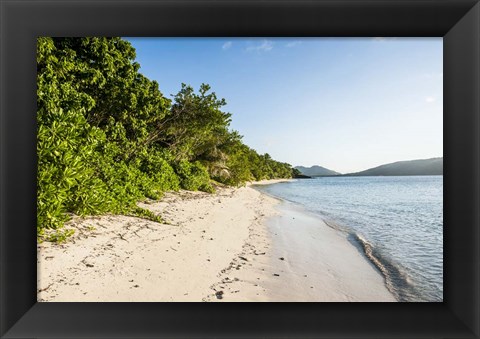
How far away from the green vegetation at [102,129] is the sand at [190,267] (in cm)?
42

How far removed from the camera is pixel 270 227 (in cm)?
597

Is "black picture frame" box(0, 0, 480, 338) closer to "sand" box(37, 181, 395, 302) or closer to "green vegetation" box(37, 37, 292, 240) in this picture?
"sand" box(37, 181, 395, 302)

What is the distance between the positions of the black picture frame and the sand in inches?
15.7

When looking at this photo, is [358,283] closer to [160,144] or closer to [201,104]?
[201,104]

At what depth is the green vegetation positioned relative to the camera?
2918 mm

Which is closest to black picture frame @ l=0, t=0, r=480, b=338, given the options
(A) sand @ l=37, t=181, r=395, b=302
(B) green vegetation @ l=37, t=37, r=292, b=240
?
(A) sand @ l=37, t=181, r=395, b=302

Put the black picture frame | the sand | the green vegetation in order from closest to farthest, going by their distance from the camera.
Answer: the black picture frame < the sand < the green vegetation

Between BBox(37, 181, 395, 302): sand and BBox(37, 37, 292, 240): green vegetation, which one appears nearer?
BBox(37, 181, 395, 302): sand

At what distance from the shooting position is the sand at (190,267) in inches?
92.9
